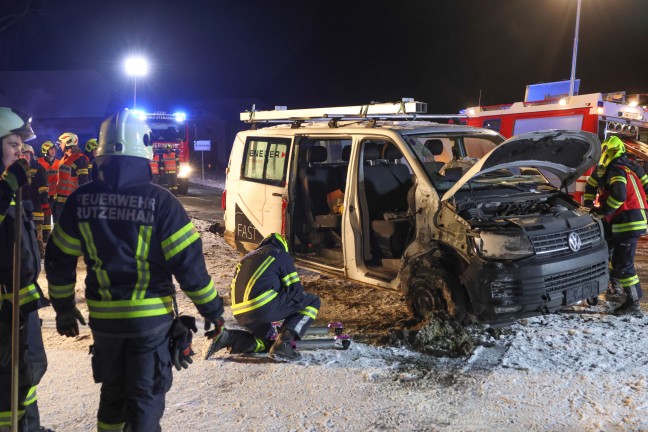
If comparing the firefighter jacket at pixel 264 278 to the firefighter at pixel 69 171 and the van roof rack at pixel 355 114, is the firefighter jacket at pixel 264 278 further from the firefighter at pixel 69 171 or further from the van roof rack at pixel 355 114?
the firefighter at pixel 69 171

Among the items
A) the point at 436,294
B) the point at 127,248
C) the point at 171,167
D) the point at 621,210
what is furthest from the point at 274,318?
the point at 171,167

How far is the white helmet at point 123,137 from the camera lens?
292 cm

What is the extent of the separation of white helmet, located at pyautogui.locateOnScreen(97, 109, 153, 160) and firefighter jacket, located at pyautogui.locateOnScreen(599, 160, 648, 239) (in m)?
4.68

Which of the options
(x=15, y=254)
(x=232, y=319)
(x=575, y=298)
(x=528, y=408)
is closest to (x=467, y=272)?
(x=575, y=298)

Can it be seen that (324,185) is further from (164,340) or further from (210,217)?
(210,217)

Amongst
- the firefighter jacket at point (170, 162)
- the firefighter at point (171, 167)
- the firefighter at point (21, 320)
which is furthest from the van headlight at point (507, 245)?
the firefighter jacket at point (170, 162)

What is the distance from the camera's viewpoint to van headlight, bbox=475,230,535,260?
4582 millimetres

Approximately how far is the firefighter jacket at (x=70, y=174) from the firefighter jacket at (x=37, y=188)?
547mm

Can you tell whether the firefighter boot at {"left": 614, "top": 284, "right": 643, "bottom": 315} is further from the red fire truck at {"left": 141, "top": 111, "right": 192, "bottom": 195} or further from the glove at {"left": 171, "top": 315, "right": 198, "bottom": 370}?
the red fire truck at {"left": 141, "top": 111, "right": 192, "bottom": 195}

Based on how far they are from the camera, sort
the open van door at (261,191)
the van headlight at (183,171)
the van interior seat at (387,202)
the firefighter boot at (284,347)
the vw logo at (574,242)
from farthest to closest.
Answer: the van headlight at (183,171), the open van door at (261,191), the van interior seat at (387,202), the vw logo at (574,242), the firefighter boot at (284,347)

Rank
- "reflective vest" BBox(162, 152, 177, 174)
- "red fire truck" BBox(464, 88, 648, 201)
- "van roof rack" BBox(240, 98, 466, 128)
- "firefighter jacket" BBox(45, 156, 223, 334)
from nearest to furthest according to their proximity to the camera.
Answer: "firefighter jacket" BBox(45, 156, 223, 334), "van roof rack" BBox(240, 98, 466, 128), "red fire truck" BBox(464, 88, 648, 201), "reflective vest" BBox(162, 152, 177, 174)

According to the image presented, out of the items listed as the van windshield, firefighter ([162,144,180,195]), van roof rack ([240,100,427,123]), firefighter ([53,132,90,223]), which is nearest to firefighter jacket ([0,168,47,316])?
the van windshield

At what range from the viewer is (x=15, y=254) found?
2945 millimetres

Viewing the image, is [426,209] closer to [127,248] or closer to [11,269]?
[127,248]
